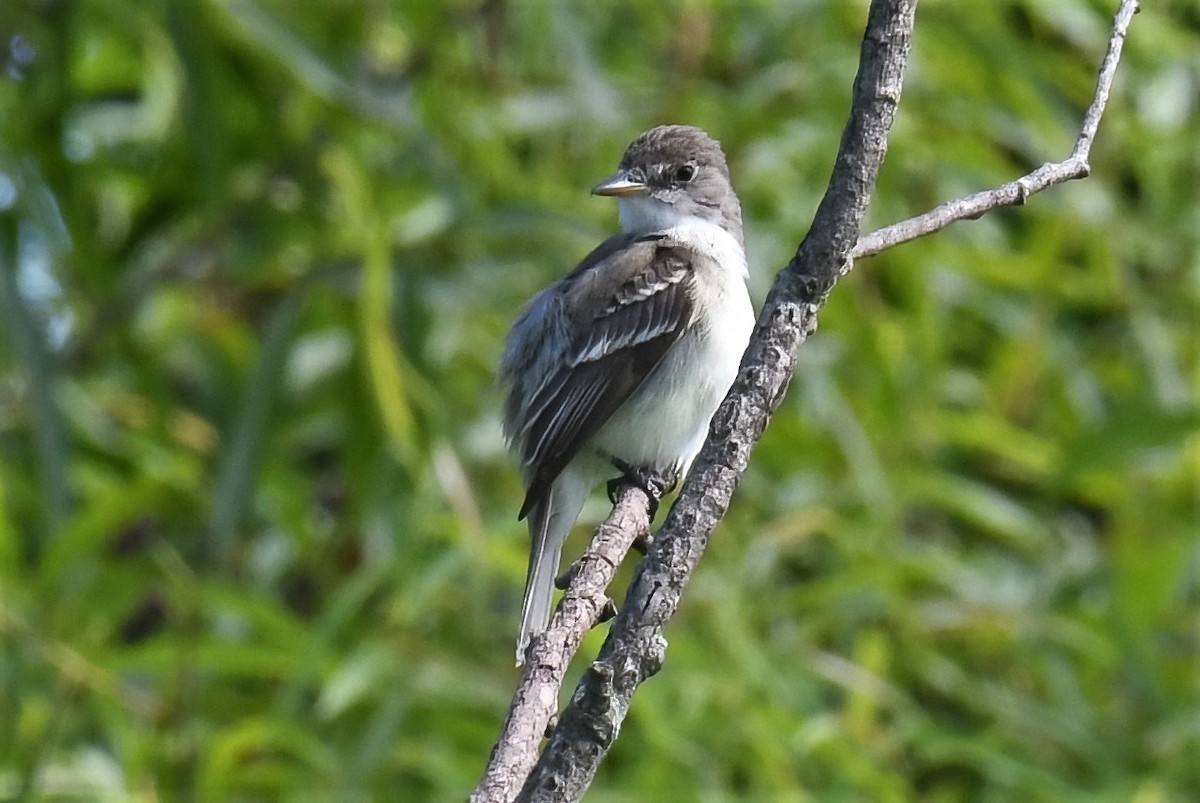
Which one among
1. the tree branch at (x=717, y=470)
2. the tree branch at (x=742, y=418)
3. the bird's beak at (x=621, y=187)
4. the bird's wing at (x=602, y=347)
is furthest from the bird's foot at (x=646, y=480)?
the tree branch at (x=742, y=418)

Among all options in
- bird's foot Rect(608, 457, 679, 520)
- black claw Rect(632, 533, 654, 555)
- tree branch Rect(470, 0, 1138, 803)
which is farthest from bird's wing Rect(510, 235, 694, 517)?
tree branch Rect(470, 0, 1138, 803)

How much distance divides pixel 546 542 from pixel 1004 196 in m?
1.84

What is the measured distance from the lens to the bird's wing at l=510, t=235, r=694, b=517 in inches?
155

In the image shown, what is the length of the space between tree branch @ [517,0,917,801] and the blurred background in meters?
2.37

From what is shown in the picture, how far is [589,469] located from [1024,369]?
2622mm

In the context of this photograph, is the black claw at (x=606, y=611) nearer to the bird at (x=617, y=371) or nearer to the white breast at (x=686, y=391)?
the bird at (x=617, y=371)

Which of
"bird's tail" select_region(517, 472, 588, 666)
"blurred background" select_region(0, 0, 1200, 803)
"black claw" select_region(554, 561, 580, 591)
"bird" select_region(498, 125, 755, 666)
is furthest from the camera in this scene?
"blurred background" select_region(0, 0, 1200, 803)

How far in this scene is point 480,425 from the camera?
17.6 feet

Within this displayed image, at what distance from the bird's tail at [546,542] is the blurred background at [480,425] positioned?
443 mm

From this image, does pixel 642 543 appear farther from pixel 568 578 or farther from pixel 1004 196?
pixel 1004 196

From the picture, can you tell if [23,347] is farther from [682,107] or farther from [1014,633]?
[1014,633]

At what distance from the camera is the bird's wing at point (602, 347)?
12.9ft

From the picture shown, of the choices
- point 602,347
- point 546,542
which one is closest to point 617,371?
point 602,347

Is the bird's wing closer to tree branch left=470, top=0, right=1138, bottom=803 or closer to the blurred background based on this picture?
the blurred background
